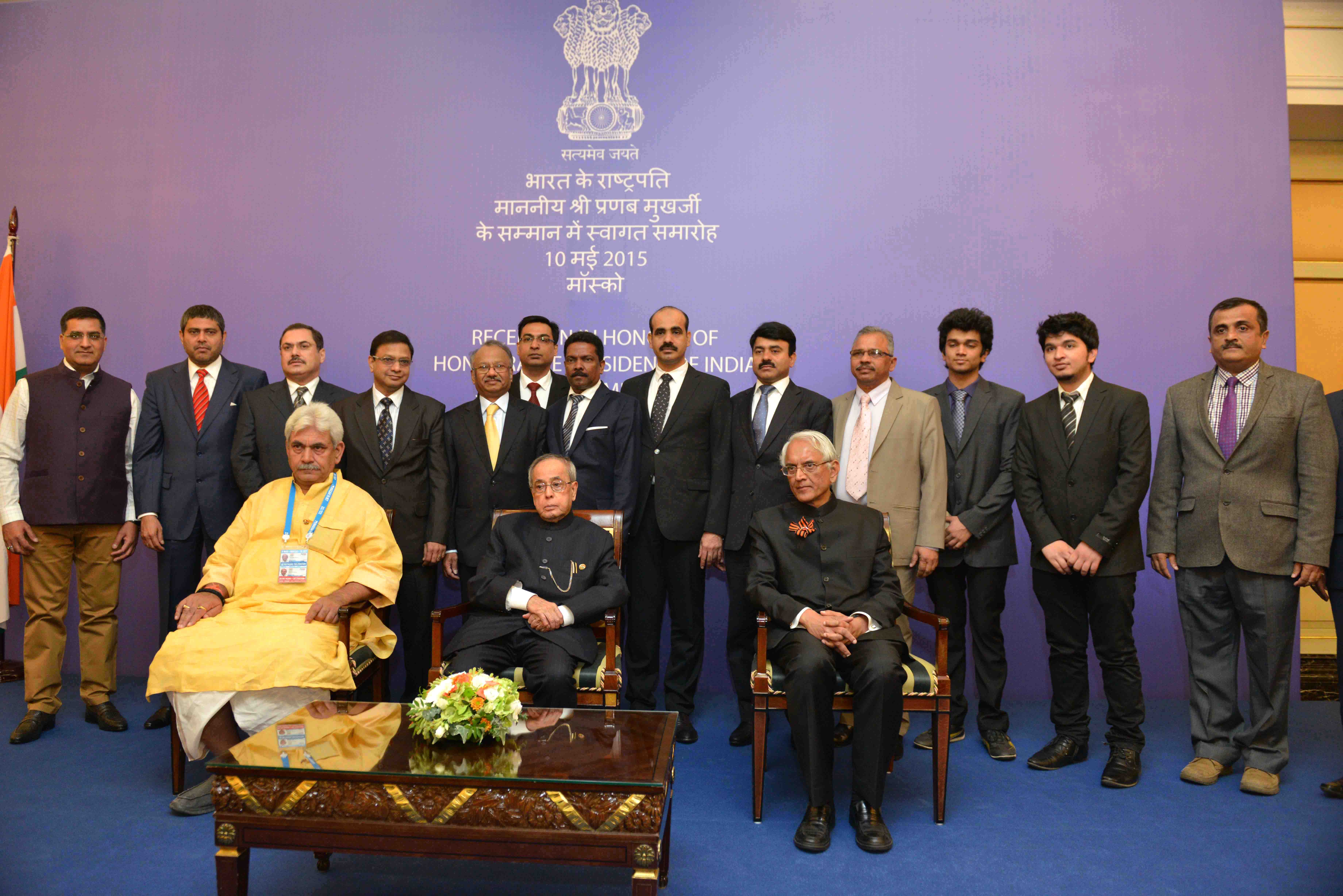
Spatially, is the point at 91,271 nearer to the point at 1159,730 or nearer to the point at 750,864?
the point at 750,864

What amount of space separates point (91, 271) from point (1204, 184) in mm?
7031

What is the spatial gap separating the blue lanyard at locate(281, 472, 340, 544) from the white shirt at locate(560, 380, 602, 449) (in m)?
1.09

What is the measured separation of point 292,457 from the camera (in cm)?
341

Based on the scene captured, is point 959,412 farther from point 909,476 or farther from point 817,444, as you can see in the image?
point 817,444

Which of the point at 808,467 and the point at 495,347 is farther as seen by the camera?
the point at 495,347

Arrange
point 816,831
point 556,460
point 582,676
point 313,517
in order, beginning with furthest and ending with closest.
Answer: point 556,460 < point 313,517 < point 582,676 < point 816,831

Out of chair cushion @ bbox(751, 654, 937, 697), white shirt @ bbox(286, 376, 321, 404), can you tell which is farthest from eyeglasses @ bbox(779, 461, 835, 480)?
white shirt @ bbox(286, 376, 321, 404)

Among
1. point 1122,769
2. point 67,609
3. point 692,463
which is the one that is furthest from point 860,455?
point 67,609

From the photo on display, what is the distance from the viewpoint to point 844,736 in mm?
3939

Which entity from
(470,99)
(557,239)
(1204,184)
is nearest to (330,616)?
(557,239)

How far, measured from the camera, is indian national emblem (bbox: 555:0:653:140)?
5059mm

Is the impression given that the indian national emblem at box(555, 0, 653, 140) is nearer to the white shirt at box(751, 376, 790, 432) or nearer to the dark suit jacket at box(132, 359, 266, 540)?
the white shirt at box(751, 376, 790, 432)

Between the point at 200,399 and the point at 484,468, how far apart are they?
1594 mm

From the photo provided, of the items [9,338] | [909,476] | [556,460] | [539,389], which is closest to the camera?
[556,460]
